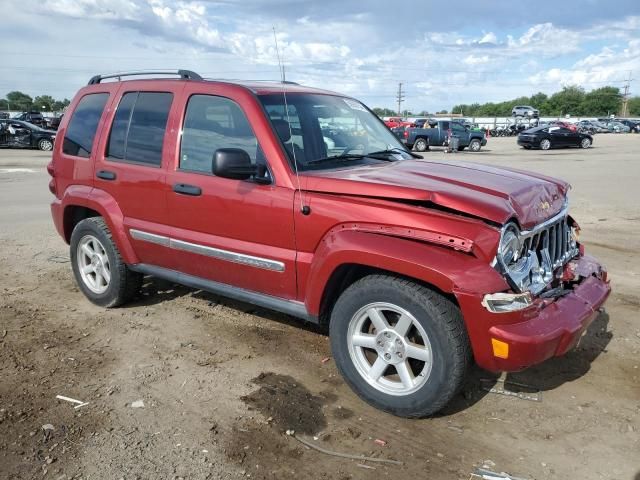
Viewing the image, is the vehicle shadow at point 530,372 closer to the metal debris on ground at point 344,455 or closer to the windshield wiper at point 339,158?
the metal debris on ground at point 344,455

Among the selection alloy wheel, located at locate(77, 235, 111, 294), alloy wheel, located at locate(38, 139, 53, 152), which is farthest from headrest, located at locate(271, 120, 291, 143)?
alloy wheel, located at locate(38, 139, 53, 152)

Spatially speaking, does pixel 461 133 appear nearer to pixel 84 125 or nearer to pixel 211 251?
pixel 84 125

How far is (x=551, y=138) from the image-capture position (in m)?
32.3

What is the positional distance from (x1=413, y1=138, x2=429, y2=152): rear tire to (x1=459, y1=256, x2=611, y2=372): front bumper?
27182 millimetres

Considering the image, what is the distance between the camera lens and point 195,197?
161 inches

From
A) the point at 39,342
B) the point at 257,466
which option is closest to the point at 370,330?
the point at 257,466

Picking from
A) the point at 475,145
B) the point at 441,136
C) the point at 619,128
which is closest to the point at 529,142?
Answer: the point at 475,145

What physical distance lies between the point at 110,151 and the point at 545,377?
12.5 ft

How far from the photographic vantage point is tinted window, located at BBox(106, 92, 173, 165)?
438 centimetres

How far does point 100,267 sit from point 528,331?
12.5 feet

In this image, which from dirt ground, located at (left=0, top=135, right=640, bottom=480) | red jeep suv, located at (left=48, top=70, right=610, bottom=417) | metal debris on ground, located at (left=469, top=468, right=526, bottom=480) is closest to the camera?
metal debris on ground, located at (left=469, top=468, right=526, bottom=480)

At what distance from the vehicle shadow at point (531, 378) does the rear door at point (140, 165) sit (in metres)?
2.43

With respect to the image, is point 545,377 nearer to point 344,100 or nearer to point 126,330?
point 344,100

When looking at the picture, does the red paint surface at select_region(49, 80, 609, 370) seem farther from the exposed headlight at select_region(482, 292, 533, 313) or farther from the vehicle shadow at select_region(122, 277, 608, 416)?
the vehicle shadow at select_region(122, 277, 608, 416)
